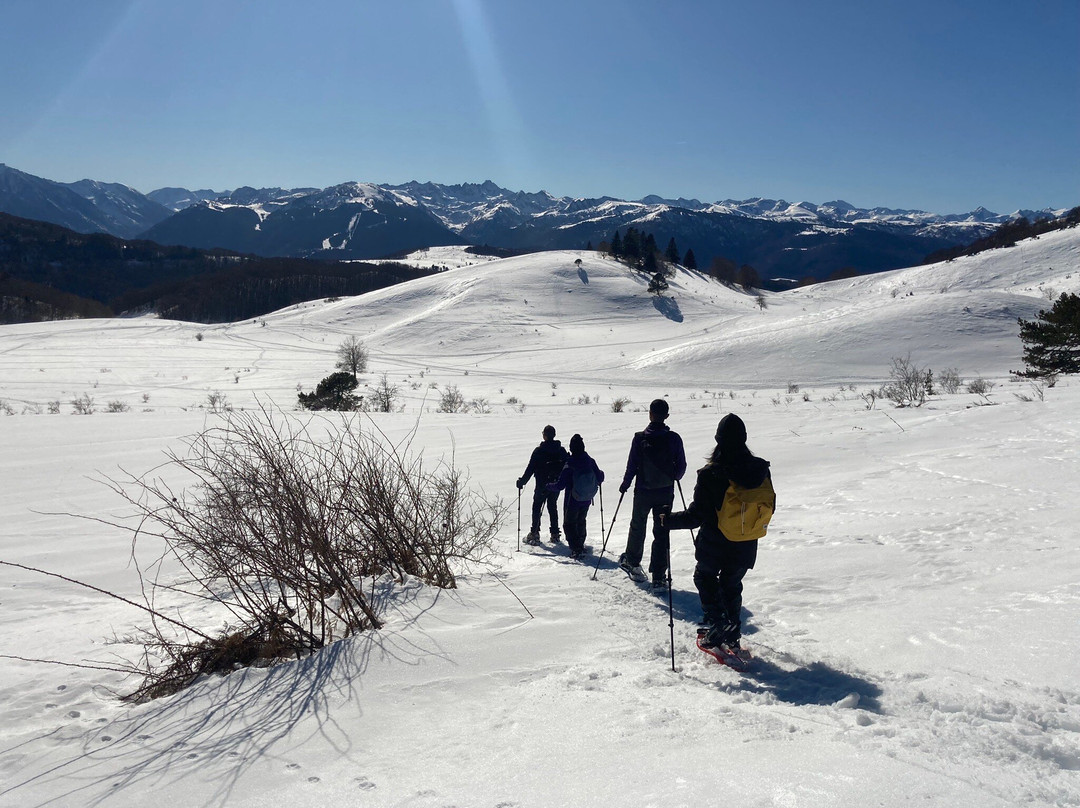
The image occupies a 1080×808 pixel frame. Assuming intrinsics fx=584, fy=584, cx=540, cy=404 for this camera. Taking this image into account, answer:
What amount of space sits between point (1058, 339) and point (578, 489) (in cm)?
1990

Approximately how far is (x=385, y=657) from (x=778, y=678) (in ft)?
8.05

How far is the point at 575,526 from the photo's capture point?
6.86 meters

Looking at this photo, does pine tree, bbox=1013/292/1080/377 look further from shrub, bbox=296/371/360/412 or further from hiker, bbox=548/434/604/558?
shrub, bbox=296/371/360/412

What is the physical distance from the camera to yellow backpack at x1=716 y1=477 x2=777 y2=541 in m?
3.84

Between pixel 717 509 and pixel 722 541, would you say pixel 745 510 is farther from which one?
pixel 722 541

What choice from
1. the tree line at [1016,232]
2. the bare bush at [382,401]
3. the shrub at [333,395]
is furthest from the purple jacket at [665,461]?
the tree line at [1016,232]

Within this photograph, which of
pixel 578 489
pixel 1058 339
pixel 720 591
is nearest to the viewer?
pixel 720 591

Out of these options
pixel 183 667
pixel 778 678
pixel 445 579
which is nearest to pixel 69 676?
pixel 183 667

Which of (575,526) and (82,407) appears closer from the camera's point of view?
(575,526)

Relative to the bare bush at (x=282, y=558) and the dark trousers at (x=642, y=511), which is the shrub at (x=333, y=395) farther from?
the dark trousers at (x=642, y=511)

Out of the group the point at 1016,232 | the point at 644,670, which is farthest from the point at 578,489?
the point at 1016,232

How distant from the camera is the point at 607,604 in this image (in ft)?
15.9

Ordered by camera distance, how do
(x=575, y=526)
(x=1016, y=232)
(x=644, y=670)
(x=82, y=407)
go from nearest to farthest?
(x=644, y=670), (x=575, y=526), (x=82, y=407), (x=1016, y=232)

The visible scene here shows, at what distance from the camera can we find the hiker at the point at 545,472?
737 cm
